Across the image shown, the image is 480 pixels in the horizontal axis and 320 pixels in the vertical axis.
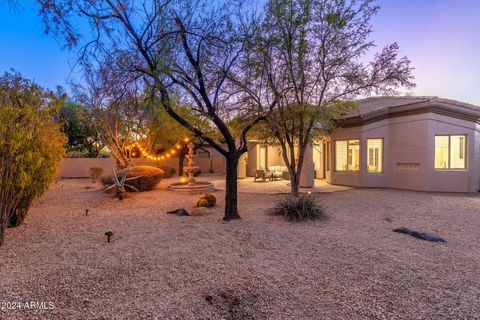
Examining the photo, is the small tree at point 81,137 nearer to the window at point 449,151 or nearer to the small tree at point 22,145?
the small tree at point 22,145

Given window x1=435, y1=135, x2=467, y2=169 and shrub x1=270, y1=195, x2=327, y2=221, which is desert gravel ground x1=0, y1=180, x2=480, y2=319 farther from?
window x1=435, y1=135, x2=467, y2=169

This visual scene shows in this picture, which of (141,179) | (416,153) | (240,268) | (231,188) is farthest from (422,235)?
(141,179)

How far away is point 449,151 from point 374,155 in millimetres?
3086

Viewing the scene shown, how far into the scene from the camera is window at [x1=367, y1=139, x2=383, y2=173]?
43.5 ft

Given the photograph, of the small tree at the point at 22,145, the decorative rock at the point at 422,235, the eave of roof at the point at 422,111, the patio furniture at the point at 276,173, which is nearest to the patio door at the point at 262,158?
the patio furniture at the point at 276,173

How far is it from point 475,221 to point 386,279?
216 inches

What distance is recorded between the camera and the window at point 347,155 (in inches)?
533

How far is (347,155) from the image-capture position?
46.1 feet

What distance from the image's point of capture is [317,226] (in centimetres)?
637

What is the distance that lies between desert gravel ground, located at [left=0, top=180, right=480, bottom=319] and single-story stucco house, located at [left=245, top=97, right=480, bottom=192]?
18.5 feet

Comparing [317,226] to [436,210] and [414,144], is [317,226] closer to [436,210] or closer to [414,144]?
[436,210]

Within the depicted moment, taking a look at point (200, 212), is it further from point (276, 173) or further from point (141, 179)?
point (276, 173)

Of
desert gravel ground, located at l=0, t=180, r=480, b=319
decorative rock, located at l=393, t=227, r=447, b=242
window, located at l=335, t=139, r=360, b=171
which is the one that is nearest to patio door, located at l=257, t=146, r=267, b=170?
window, located at l=335, t=139, r=360, b=171

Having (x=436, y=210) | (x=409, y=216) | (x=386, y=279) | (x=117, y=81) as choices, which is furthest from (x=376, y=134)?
(x=117, y=81)
